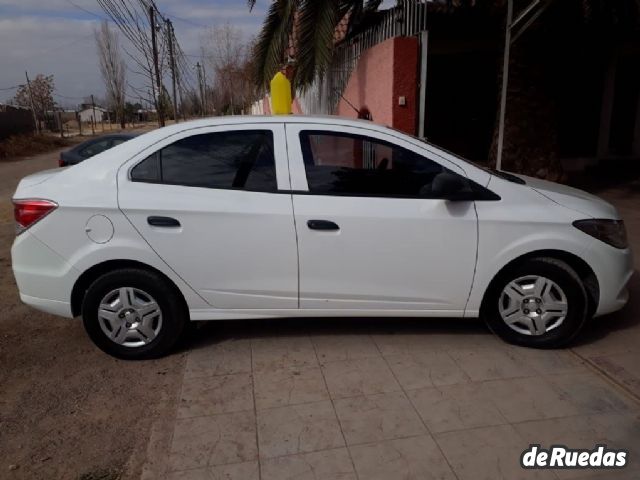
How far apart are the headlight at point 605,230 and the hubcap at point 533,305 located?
44cm

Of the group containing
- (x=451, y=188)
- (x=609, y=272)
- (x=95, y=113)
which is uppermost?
(x=95, y=113)

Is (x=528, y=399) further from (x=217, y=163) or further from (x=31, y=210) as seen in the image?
(x=31, y=210)

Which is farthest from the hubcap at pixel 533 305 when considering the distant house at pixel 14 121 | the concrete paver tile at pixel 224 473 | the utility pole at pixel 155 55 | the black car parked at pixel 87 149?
the distant house at pixel 14 121

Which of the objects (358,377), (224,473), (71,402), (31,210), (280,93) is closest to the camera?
(224,473)

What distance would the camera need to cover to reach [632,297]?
4.77 metres

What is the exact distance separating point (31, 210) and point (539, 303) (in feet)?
11.7

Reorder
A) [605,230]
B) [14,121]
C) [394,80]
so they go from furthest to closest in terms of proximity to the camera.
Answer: [14,121] → [394,80] → [605,230]

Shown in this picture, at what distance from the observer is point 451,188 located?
3.50 metres

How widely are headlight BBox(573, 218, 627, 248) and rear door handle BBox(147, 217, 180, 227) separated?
273cm

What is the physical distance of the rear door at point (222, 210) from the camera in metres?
3.55

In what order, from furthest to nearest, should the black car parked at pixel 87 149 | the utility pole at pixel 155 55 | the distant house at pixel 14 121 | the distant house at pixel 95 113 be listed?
1. the distant house at pixel 95 113
2. the distant house at pixel 14 121
3. the black car parked at pixel 87 149
4. the utility pole at pixel 155 55

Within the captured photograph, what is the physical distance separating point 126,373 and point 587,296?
3259 mm

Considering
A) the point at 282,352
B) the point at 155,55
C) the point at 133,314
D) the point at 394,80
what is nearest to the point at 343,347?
the point at 282,352

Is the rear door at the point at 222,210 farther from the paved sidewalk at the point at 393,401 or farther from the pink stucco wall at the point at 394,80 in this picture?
the pink stucco wall at the point at 394,80
